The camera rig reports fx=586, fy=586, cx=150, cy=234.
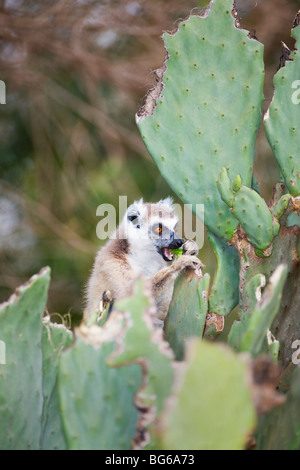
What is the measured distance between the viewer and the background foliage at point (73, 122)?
178 inches

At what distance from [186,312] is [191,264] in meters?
0.17

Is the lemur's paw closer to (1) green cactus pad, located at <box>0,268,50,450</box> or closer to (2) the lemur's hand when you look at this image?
(2) the lemur's hand

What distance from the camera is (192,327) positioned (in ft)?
5.38

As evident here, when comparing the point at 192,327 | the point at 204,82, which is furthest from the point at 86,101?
the point at 192,327

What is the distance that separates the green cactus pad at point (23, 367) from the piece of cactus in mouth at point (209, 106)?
67 centimetres

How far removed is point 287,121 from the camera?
1.80m

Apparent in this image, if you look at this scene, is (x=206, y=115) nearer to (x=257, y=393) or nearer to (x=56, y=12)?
(x=257, y=393)

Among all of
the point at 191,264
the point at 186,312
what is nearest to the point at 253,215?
the point at 191,264

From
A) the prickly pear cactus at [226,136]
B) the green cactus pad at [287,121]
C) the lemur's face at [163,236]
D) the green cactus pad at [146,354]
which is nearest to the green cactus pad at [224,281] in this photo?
the prickly pear cactus at [226,136]

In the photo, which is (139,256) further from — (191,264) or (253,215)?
(253,215)

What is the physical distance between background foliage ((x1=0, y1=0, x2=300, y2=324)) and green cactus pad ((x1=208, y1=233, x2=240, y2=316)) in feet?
8.08

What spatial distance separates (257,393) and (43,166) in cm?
425

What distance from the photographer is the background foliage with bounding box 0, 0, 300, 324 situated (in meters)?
4.52

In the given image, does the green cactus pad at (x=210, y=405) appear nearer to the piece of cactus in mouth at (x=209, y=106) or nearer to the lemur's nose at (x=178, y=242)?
the piece of cactus in mouth at (x=209, y=106)
